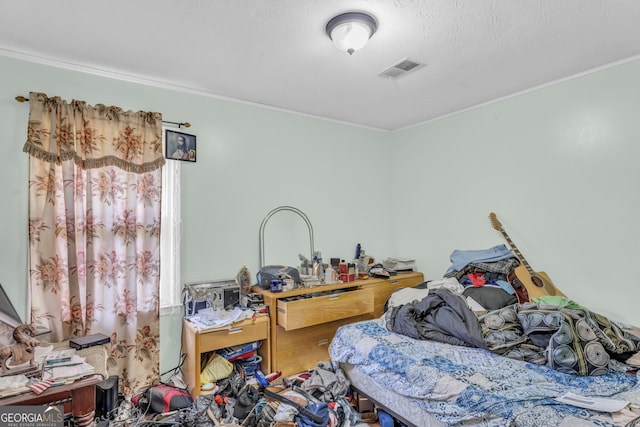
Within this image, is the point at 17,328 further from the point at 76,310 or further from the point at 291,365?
the point at 291,365

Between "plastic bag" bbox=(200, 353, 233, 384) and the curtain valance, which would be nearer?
the curtain valance

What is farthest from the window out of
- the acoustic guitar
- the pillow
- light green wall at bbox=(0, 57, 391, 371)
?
the acoustic guitar

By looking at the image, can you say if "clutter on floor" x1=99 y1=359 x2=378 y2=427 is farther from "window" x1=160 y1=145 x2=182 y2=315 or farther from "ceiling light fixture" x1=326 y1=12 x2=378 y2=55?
"ceiling light fixture" x1=326 y1=12 x2=378 y2=55

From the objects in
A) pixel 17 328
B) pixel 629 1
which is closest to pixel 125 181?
pixel 17 328

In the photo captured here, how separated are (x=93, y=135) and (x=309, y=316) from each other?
210cm

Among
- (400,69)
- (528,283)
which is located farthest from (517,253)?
(400,69)

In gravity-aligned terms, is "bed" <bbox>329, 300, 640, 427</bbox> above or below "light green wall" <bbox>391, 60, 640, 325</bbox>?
below

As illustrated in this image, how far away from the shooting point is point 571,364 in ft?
5.84

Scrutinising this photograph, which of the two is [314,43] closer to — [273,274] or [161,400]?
[273,274]

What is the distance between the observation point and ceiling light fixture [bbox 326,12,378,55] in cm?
180

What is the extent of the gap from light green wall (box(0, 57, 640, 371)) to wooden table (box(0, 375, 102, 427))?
0.92 m

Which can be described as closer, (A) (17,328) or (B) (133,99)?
(A) (17,328)

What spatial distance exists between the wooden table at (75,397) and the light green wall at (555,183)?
3.14 m

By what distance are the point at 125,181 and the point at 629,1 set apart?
321cm
